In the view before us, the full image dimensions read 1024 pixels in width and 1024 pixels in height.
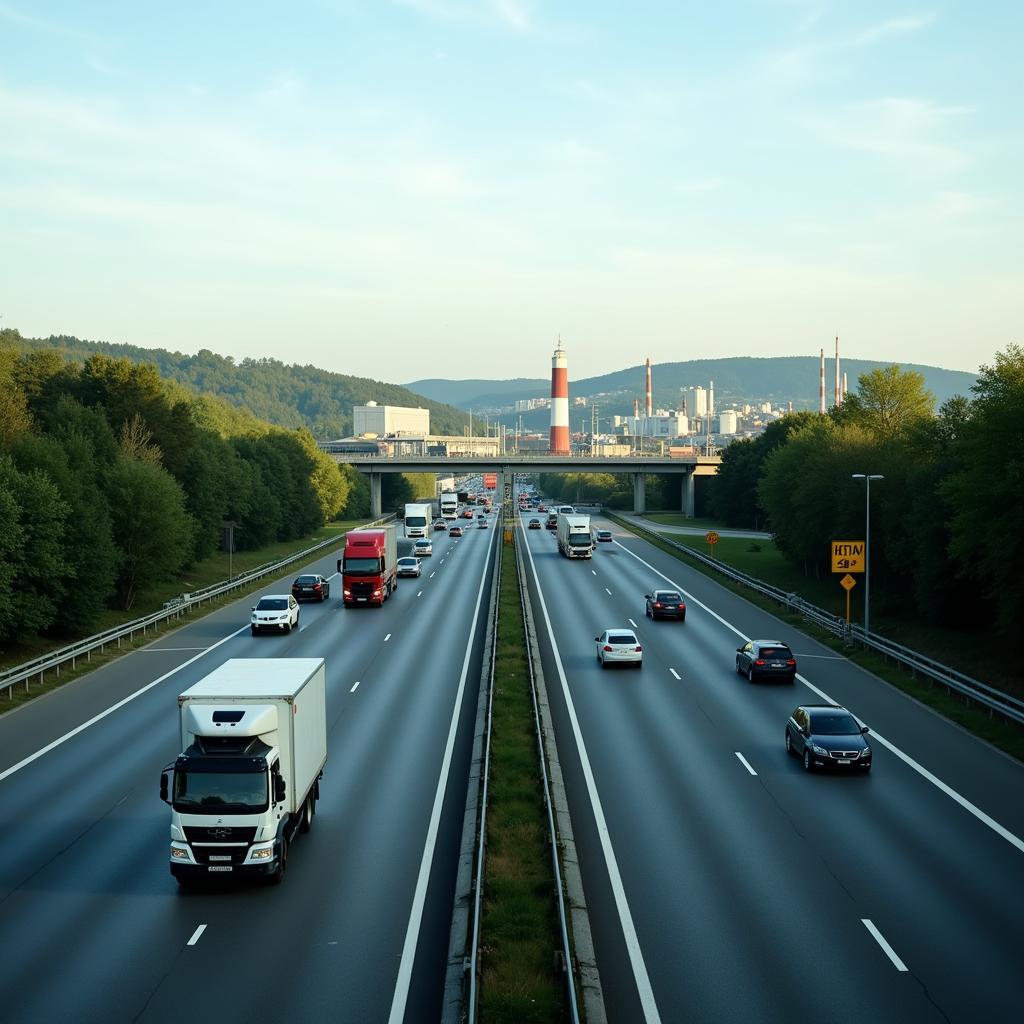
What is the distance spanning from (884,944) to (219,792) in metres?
10.8

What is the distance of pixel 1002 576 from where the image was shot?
1677 inches

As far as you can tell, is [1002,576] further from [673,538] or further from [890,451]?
[673,538]

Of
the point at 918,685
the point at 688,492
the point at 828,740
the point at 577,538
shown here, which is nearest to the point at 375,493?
the point at 688,492

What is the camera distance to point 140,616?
62.8 meters

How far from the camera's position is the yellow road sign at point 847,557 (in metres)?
53.3

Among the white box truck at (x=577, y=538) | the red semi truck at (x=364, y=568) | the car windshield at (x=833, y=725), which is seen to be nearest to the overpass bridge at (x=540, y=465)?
the white box truck at (x=577, y=538)

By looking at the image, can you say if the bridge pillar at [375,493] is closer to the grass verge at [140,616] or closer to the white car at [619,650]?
the grass verge at [140,616]

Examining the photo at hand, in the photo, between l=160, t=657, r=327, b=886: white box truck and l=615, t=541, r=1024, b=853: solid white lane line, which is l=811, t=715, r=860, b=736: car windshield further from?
l=160, t=657, r=327, b=886: white box truck

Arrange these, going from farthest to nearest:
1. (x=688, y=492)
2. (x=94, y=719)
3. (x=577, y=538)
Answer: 1. (x=688, y=492)
2. (x=577, y=538)
3. (x=94, y=719)

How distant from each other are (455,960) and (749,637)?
3737 cm

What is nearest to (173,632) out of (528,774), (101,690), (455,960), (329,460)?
(101,690)

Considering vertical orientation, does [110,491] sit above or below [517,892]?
above

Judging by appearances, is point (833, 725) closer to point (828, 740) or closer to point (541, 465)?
point (828, 740)

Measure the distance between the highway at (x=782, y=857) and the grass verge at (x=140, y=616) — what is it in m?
17.7
